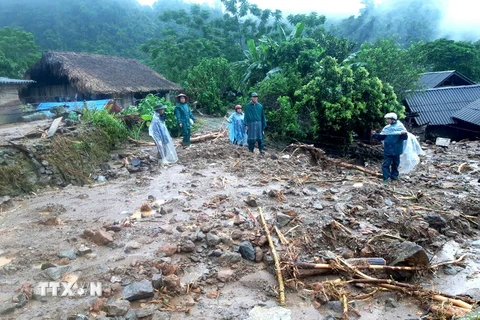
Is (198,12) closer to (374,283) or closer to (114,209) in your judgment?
(114,209)

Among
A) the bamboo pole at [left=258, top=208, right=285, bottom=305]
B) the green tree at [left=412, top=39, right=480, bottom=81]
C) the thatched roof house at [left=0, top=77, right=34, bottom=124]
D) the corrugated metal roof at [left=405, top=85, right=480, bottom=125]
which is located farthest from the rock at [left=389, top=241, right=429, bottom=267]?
the green tree at [left=412, top=39, right=480, bottom=81]

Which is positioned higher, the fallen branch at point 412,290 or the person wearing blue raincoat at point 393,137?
the person wearing blue raincoat at point 393,137

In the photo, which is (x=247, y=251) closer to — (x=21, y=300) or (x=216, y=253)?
(x=216, y=253)

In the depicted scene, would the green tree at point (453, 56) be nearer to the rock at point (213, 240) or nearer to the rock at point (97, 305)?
the rock at point (213, 240)

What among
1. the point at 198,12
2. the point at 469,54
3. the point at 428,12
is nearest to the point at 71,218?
the point at 198,12

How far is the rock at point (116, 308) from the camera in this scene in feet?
9.46

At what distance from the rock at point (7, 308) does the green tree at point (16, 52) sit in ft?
68.0

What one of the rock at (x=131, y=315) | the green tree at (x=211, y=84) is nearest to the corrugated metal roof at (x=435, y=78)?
the green tree at (x=211, y=84)

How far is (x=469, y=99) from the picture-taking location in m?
18.6

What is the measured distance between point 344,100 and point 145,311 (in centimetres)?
865

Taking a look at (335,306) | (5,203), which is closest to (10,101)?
(5,203)

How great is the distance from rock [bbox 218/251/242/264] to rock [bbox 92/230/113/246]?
127 cm

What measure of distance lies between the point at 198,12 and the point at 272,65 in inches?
523

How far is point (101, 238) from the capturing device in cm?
395
